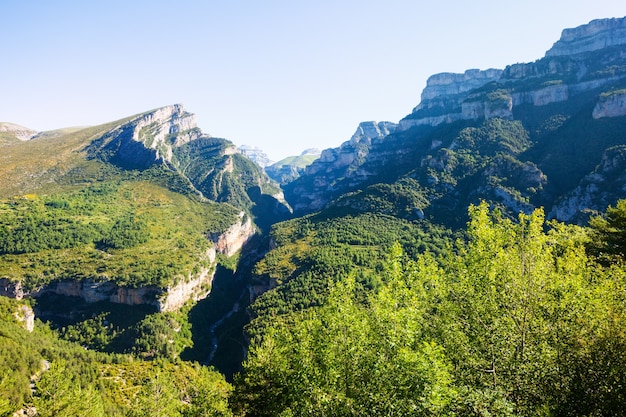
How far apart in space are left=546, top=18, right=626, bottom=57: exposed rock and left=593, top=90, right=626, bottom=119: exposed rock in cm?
7497

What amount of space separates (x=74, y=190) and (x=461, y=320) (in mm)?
192840

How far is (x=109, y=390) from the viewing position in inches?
2303

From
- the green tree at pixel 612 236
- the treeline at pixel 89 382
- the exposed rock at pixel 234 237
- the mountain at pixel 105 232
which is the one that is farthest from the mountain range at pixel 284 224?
the green tree at pixel 612 236

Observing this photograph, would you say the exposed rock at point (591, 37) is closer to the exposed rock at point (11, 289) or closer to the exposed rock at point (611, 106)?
the exposed rock at point (611, 106)

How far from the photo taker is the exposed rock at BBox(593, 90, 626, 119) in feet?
393

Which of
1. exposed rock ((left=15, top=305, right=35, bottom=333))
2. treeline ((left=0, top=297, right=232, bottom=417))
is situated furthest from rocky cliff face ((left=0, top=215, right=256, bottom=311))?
exposed rock ((left=15, top=305, right=35, bottom=333))

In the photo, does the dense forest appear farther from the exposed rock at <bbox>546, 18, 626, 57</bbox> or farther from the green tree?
the exposed rock at <bbox>546, 18, 626, 57</bbox>

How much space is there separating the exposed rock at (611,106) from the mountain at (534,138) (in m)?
0.30

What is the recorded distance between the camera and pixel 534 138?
144m

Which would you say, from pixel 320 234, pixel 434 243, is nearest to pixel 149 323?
pixel 320 234

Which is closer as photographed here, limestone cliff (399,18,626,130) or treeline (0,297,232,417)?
treeline (0,297,232,417)

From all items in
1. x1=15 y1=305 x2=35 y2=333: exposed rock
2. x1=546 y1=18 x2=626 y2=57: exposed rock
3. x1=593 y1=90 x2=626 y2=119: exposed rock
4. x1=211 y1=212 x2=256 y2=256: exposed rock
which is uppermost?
x1=546 y1=18 x2=626 y2=57: exposed rock

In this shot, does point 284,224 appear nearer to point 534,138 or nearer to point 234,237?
point 234,237

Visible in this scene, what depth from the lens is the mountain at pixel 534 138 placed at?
115 m
